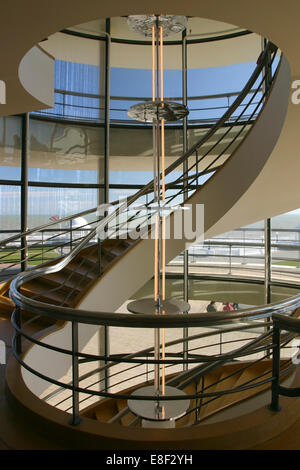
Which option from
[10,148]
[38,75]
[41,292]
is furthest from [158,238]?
[10,148]

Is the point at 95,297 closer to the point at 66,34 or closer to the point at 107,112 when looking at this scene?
the point at 107,112

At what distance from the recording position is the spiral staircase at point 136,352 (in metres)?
1.67

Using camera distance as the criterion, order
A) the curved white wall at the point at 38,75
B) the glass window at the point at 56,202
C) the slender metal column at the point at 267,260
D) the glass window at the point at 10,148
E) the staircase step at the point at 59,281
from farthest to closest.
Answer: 1. the slender metal column at the point at 267,260
2. the glass window at the point at 56,202
3. the glass window at the point at 10,148
4. the staircase step at the point at 59,281
5. the curved white wall at the point at 38,75

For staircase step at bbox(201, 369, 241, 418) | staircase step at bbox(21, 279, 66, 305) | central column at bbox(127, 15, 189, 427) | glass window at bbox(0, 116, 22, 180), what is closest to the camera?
→ central column at bbox(127, 15, 189, 427)

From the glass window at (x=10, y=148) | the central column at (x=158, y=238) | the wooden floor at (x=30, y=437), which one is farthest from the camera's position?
the glass window at (x=10, y=148)

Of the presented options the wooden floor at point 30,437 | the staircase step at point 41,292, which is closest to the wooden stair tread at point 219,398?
the staircase step at point 41,292

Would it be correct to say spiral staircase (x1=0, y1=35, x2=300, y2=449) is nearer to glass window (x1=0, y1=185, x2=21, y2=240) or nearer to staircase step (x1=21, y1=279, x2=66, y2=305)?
staircase step (x1=21, y1=279, x2=66, y2=305)

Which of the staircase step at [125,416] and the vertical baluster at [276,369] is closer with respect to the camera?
the vertical baluster at [276,369]

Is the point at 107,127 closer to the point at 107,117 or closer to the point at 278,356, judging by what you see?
the point at 107,117

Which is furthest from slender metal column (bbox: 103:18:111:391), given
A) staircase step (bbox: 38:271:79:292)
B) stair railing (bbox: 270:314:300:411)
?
stair railing (bbox: 270:314:300:411)

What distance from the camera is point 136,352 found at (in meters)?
3.77

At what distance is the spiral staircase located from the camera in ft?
5.46

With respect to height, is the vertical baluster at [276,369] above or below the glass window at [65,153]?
below

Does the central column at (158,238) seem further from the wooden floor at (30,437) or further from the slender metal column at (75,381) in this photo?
the wooden floor at (30,437)
